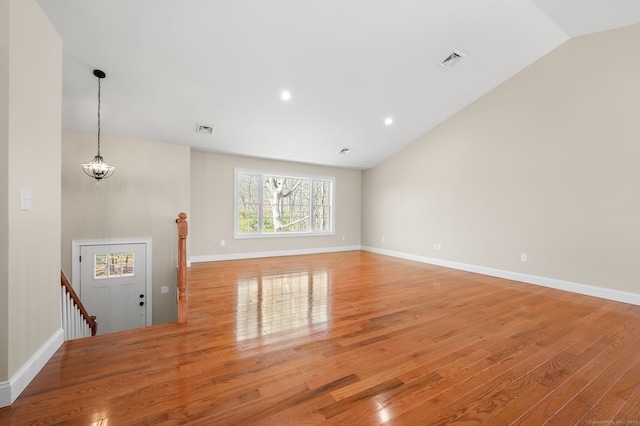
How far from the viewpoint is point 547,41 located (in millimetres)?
3621

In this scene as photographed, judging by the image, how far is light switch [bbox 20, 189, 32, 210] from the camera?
1560mm

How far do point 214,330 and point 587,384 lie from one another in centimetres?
269

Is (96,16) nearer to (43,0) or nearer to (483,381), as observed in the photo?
(43,0)

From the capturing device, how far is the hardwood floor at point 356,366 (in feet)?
4.54

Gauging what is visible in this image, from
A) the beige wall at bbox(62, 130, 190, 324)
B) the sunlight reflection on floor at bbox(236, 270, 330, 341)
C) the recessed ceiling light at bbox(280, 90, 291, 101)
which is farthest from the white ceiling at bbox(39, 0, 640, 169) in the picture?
the sunlight reflection on floor at bbox(236, 270, 330, 341)

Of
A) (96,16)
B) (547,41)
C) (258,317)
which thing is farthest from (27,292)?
(547,41)

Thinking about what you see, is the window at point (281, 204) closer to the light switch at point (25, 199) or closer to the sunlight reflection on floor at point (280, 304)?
the sunlight reflection on floor at point (280, 304)

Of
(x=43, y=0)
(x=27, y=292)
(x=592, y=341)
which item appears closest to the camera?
(x=27, y=292)

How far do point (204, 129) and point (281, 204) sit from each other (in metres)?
2.54

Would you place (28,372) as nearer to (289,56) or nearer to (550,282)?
(289,56)

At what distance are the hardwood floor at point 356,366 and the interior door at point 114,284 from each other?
8.32 ft

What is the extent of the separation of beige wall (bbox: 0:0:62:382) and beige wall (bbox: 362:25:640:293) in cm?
554

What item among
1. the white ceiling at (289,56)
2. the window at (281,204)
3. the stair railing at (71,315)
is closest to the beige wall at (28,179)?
the stair railing at (71,315)

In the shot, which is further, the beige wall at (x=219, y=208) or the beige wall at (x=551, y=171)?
the beige wall at (x=219, y=208)
